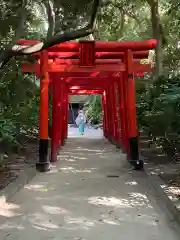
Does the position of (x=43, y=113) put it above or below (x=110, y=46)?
below

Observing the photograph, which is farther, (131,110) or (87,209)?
(131,110)

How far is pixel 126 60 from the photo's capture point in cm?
1159

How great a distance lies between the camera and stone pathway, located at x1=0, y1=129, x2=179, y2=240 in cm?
541

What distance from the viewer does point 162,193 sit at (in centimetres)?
736

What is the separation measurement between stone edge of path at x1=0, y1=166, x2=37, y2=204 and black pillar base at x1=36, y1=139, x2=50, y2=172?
0.17 metres

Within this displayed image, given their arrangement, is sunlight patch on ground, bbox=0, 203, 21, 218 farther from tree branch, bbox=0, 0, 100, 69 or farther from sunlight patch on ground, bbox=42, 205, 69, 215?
tree branch, bbox=0, 0, 100, 69

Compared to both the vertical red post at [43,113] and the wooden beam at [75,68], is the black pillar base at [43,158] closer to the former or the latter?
the vertical red post at [43,113]

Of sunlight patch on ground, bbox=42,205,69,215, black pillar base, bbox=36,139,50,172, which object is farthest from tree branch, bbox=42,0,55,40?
black pillar base, bbox=36,139,50,172

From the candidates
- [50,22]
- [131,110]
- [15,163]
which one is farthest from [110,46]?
[50,22]

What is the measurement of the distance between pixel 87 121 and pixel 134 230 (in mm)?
31856

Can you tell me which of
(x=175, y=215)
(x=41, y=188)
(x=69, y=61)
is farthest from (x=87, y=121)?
(x=175, y=215)

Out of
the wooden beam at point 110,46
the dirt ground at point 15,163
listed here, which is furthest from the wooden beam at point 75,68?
the dirt ground at point 15,163

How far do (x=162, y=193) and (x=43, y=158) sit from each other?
4.48 meters

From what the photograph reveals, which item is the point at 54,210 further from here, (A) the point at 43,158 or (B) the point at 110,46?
(B) the point at 110,46
